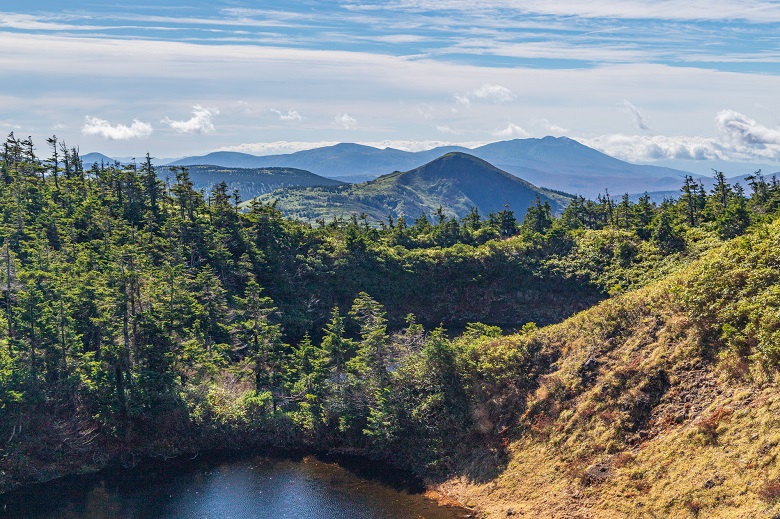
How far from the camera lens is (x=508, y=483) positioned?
135 ft

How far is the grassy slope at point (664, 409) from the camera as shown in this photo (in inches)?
1250

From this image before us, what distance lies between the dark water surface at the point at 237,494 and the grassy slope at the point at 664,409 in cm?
556

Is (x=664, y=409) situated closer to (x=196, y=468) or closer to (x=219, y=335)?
(x=196, y=468)

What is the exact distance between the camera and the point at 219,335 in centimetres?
6906

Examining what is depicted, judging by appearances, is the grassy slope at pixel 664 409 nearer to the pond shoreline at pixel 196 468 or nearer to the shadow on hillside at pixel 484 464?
the shadow on hillside at pixel 484 464

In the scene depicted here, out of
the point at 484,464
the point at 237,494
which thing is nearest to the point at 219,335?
the point at 237,494

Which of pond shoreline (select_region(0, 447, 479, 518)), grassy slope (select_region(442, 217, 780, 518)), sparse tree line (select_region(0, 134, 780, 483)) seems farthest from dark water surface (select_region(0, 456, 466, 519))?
grassy slope (select_region(442, 217, 780, 518))

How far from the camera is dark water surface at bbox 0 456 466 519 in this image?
41.9 metres

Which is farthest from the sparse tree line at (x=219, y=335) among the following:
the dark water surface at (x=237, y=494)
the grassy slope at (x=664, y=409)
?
the grassy slope at (x=664, y=409)

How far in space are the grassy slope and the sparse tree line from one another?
15.1 ft

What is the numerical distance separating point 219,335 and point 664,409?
4998cm

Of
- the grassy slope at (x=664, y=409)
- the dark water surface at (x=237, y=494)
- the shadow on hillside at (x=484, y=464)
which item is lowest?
the dark water surface at (x=237, y=494)

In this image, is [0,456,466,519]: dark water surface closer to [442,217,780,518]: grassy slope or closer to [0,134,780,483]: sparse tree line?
[0,134,780,483]: sparse tree line

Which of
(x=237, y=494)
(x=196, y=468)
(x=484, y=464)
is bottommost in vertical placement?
(x=196, y=468)
